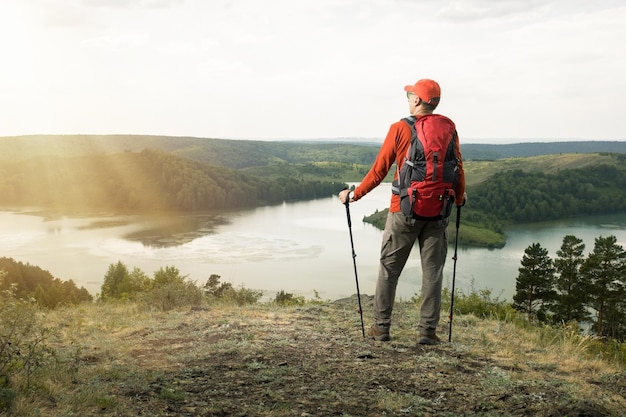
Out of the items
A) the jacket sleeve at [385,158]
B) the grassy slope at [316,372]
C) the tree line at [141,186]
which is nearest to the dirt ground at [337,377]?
the grassy slope at [316,372]

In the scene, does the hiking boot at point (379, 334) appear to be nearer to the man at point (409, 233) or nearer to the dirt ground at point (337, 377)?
the man at point (409, 233)

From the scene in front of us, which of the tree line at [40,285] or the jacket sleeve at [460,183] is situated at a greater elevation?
the jacket sleeve at [460,183]

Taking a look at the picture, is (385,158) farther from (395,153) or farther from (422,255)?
(422,255)

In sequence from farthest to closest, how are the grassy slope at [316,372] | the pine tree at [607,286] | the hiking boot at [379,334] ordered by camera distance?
1. the pine tree at [607,286]
2. the hiking boot at [379,334]
3. the grassy slope at [316,372]

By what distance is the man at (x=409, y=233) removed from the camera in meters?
5.16

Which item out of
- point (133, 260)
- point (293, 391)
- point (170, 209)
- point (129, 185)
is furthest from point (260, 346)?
point (129, 185)

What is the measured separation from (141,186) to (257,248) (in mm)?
76528

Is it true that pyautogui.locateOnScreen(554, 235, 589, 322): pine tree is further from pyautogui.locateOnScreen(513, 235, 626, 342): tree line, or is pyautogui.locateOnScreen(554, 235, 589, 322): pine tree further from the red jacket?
the red jacket

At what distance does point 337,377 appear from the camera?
4.46m

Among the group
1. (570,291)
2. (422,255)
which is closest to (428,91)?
(422,255)

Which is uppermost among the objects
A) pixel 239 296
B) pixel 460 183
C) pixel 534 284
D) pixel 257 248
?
pixel 460 183

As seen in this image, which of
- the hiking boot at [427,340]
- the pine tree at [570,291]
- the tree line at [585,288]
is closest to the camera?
the hiking boot at [427,340]

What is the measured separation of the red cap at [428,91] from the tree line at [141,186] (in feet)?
440

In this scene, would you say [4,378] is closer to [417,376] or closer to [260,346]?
[260,346]
